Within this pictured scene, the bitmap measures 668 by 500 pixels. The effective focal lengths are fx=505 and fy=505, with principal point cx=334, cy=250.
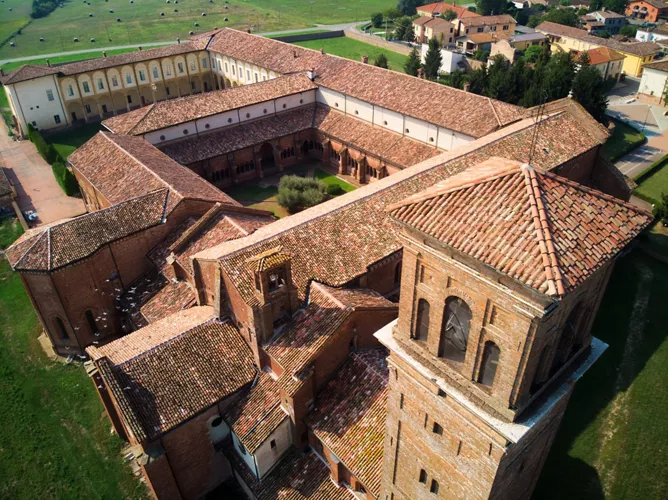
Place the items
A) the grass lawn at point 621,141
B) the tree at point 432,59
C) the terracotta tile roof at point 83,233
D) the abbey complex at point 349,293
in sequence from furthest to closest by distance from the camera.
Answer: the tree at point 432,59 < the grass lawn at point 621,141 < the terracotta tile roof at point 83,233 < the abbey complex at point 349,293

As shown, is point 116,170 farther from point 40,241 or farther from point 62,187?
point 62,187

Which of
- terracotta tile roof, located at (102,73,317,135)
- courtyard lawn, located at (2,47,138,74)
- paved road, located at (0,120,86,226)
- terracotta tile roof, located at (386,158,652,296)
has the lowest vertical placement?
paved road, located at (0,120,86,226)

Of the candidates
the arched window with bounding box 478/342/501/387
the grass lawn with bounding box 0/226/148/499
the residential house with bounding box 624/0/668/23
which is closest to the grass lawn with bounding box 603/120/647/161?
the arched window with bounding box 478/342/501/387

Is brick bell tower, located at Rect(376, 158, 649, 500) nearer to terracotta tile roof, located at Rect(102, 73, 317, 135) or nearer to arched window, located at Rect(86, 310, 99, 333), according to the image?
arched window, located at Rect(86, 310, 99, 333)

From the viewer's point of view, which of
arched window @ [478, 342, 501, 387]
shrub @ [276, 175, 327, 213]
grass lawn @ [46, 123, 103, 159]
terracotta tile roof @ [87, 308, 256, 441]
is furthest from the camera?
grass lawn @ [46, 123, 103, 159]

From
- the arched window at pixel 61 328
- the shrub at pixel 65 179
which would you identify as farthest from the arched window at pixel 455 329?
the shrub at pixel 65 179

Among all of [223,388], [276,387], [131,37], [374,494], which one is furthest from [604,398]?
[131,37]

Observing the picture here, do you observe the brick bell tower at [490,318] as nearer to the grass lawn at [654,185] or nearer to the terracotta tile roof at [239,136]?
the terracotta tile roof at [239,136]

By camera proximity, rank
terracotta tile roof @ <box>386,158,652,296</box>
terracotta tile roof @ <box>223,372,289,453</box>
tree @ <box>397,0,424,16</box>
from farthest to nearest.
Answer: tree @ <box>397,0,424,16</box>, terracotta tile roof @ <box>223,372,289,453</box>, terracotta tile roof @ <box>386,158,652,296</box>
